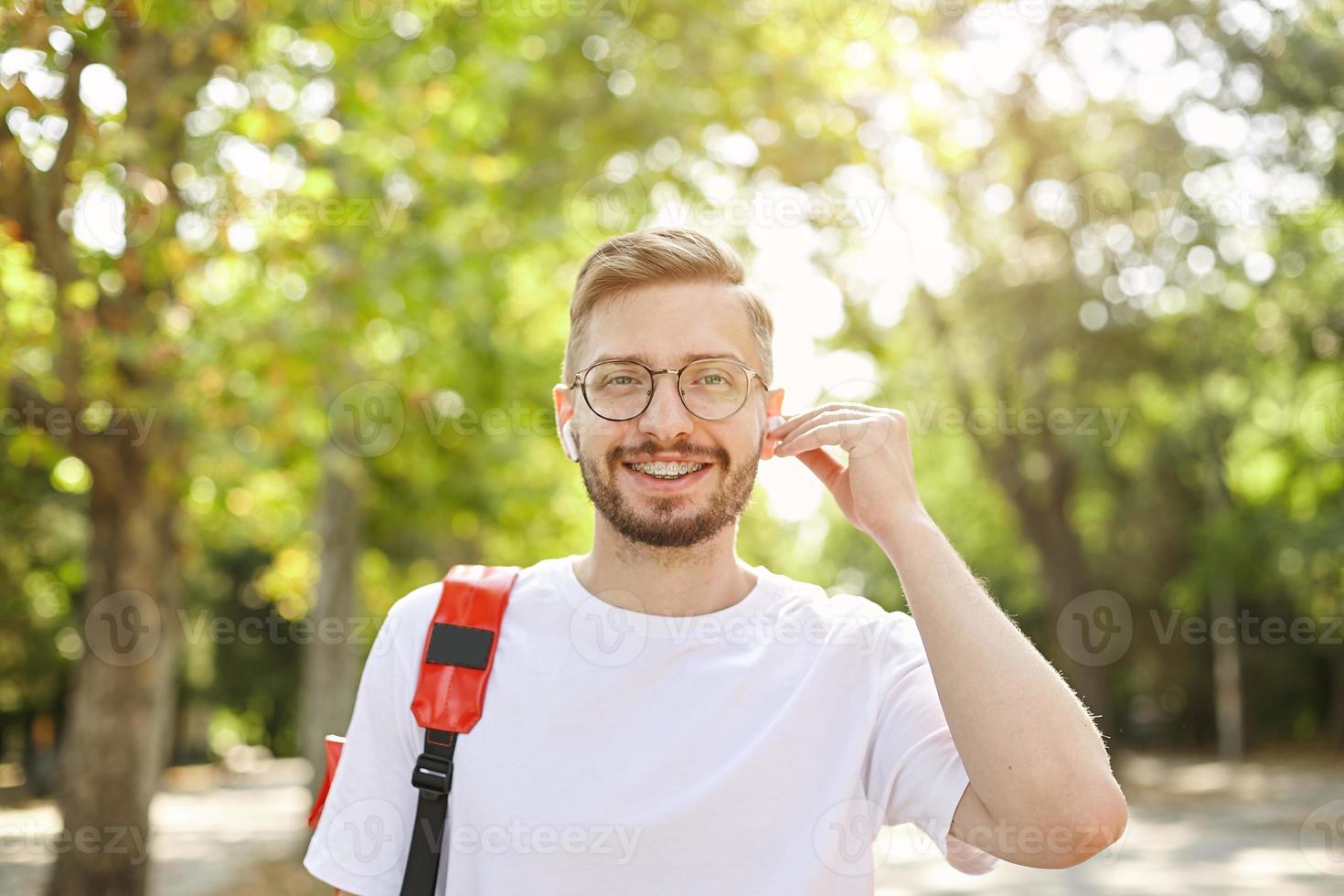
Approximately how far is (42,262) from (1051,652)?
853 inches

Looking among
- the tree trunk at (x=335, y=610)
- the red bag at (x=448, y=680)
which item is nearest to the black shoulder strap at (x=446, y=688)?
the red bag at (x=448, y=680)

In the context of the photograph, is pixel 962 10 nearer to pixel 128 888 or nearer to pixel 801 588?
pixel 128 888

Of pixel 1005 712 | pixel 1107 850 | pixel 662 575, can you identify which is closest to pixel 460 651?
pixel 662 575

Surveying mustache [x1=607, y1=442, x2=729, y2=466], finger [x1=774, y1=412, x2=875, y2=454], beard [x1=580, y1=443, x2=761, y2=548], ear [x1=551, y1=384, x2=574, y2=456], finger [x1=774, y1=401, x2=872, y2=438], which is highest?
ear [x1=551, y1=384, x2=574, y2=456]

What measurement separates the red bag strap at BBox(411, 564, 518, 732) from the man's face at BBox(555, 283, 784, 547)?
1.00ft

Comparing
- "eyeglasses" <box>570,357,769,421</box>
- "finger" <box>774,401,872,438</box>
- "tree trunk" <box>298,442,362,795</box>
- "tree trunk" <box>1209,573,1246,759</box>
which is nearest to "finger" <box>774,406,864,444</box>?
"finger" <box>774,401,872,438</box>

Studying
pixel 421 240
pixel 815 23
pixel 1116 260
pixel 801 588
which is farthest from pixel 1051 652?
pixel 801 588

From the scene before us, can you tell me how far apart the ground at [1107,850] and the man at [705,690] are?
4.09 m

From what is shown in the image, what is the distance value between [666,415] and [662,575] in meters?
0.34

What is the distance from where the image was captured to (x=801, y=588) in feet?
9.52

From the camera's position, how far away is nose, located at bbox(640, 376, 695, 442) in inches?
106

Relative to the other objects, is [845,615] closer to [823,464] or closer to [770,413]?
[823,464]

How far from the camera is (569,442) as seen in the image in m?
2.94

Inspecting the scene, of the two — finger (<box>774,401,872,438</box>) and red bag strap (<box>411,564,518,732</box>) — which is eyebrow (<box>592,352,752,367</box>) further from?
red bag strap (<box>411,564,518,732</box>)
